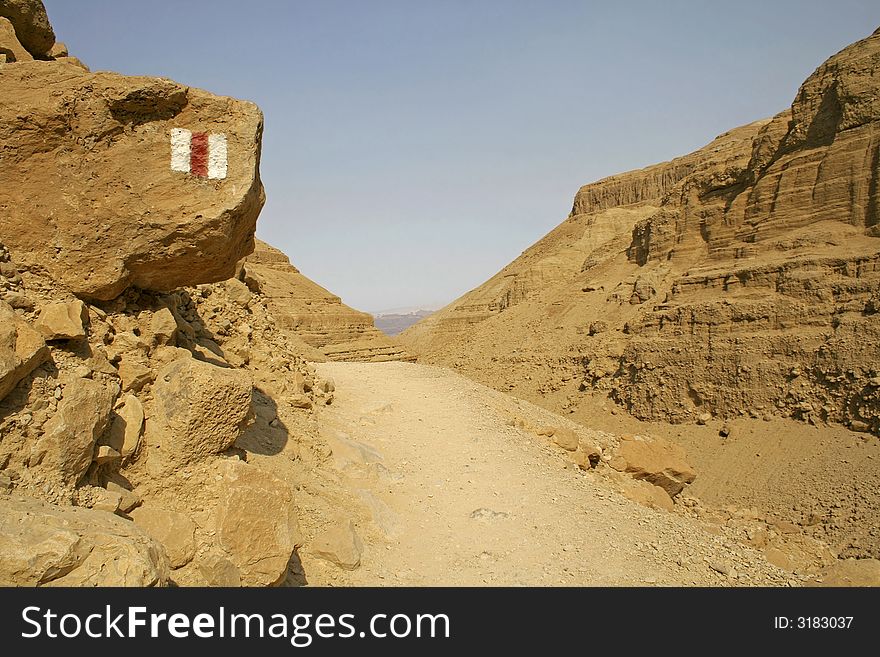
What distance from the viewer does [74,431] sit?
344 cm

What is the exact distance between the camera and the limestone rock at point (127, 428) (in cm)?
387

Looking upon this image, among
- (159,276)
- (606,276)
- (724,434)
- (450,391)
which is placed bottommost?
(724,434)

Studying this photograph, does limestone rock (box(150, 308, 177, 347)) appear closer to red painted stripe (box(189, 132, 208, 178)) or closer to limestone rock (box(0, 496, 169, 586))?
red painted stripe (box(189, 132, 208, 178))

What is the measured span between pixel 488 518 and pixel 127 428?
4.09 metres

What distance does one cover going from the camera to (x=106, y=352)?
166 inches

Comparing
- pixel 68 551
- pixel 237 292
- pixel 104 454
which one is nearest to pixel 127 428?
pixel 104 454

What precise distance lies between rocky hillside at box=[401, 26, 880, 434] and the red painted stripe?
45.5 ft

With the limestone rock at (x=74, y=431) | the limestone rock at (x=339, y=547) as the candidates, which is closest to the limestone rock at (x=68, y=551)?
the limestone rock at (x=74, y=431)

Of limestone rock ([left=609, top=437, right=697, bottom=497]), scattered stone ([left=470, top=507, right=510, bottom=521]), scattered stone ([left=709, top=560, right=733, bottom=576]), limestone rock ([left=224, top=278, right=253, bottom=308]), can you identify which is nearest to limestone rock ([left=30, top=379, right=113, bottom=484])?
scattered stone ([left=470, top=507, right=510, bottom=521])

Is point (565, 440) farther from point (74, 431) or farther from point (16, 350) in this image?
point (16, 350)

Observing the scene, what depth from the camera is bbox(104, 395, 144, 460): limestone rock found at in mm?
3871

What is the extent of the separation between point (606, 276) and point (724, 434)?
1257 centimetres

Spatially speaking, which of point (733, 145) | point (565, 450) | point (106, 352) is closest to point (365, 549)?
point (106, 352)

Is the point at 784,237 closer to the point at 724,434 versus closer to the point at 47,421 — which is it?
the point at 724,434
